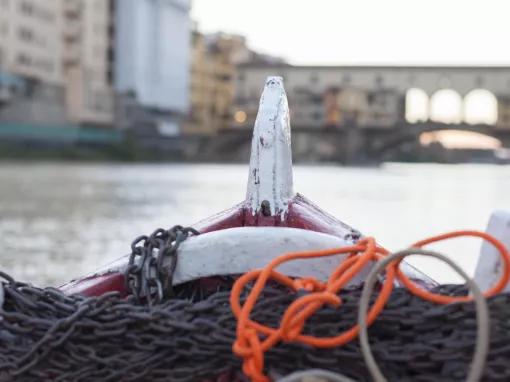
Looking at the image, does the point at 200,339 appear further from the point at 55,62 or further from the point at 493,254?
the point at 55,62

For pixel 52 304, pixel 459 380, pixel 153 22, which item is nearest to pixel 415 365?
pixel 459 380

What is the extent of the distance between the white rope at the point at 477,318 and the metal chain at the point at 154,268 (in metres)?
0.46

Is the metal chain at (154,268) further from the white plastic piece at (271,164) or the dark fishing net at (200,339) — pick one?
the white plastic piece at (271,164)

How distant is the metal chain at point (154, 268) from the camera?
1.84 m

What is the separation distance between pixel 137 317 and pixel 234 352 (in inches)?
7.6

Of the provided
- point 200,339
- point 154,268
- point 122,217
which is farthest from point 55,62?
point 200,339

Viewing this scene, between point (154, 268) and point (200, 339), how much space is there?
292 mm

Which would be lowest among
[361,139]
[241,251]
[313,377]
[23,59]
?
[361,139]

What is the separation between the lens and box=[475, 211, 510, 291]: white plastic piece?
1627 millimetres

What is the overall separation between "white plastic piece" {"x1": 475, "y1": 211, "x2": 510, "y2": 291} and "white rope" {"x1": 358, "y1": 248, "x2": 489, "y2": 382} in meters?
0.14

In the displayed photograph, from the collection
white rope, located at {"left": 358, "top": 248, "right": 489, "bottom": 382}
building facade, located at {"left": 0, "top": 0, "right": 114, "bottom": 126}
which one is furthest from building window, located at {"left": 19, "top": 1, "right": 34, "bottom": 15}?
white rope, located at {"left": 358, "top": 248, "right": 489, "bottom": 382}

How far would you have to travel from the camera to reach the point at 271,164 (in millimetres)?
2229

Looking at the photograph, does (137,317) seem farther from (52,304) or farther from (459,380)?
(459,380)

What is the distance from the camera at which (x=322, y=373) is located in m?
1.39
